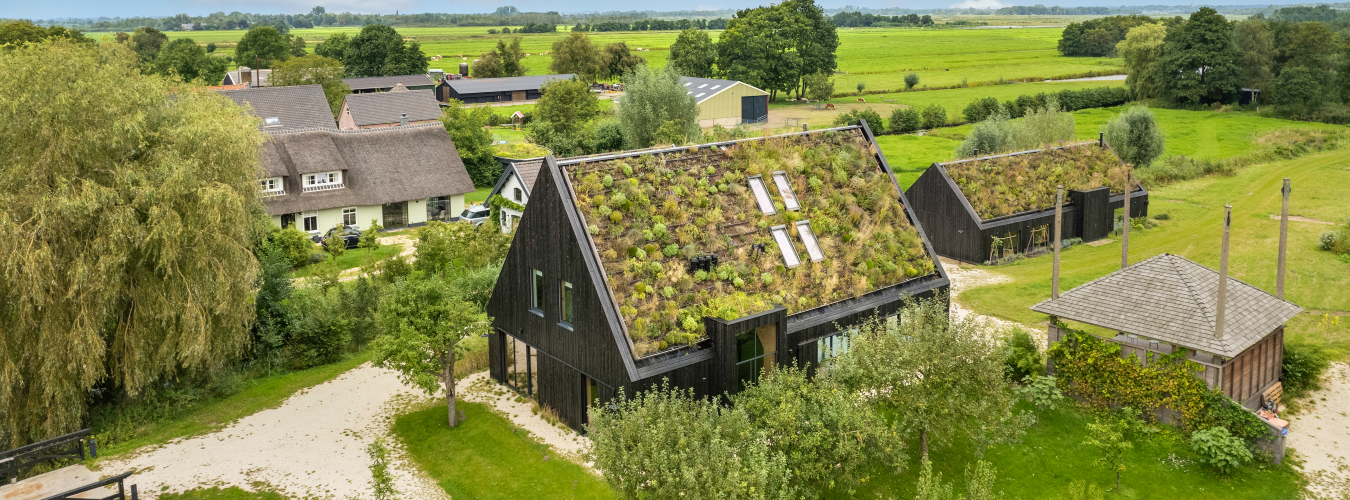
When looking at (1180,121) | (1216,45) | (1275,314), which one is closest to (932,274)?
(1275,314)

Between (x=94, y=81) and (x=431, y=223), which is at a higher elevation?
(x=94, y=81)

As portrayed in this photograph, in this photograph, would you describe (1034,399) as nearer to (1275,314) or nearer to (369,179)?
(1275,314)

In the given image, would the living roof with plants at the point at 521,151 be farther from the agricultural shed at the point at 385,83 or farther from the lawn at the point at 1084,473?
the lawn at the point at 1084,473

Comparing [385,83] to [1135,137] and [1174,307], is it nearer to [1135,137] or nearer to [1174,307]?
[1135,137]

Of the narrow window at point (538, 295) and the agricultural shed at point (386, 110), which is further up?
the agricultural shed at point (386, 110)

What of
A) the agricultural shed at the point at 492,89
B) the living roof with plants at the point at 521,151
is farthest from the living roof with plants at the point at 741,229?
the agricultural shed at the point at 492,89

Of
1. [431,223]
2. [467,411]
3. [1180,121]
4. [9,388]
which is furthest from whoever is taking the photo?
[1180,121]

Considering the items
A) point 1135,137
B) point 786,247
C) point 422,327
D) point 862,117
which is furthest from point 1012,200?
point 862,117
